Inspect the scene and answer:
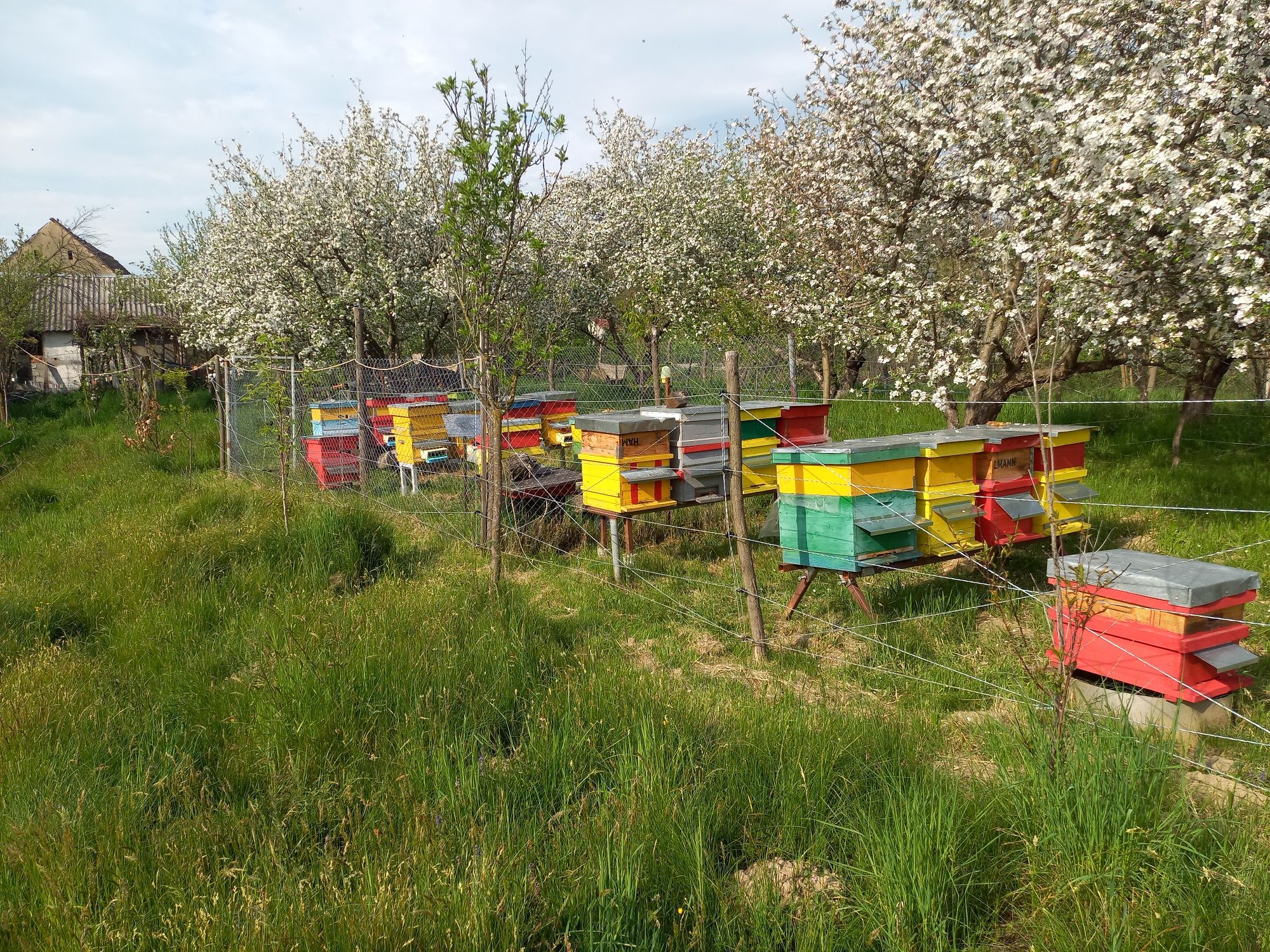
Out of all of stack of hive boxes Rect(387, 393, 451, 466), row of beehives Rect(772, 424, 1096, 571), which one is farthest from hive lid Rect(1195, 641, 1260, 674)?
stack of hive boxes Rect(387, 393, 451, 466)

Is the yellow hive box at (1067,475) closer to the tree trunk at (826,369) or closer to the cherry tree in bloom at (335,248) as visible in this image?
the tree trunk at (826,369)

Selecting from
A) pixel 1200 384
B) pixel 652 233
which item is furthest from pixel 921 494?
pixel 652 233

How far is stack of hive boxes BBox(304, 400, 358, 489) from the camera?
11.1 meters

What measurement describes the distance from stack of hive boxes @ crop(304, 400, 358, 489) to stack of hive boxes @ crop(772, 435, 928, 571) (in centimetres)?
725

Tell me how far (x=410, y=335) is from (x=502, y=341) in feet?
47.0

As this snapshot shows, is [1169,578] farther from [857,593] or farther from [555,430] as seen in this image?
[555,430]

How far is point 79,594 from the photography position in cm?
637

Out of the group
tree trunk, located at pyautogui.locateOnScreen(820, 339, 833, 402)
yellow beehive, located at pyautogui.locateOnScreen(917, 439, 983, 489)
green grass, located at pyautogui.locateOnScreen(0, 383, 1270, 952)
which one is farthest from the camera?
tree trunk, located at pyautogui.locateOnScreen(820, 339, 833, 402)

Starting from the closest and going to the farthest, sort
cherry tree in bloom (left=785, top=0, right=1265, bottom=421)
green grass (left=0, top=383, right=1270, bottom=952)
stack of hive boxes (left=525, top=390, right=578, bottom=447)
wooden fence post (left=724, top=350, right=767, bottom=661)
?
green grass (left=0, top=383, right=1270, bottom=952) → wooden fence post (left=724, top=350, right=767, bottom=661) → cherry tree in bloom (left=785, top=0, right=1265, bottom=421) → stack of hive boxes (left=525, top=390, right=578, bottom=447)

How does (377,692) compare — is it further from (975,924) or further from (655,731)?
(975,924)

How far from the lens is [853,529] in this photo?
5.30 meters

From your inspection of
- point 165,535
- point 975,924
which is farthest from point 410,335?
point 975,924

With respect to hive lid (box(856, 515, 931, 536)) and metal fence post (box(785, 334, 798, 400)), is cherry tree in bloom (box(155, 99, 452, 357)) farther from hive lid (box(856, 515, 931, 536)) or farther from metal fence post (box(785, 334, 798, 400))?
hive lid (box(856, 515, 931, 536))

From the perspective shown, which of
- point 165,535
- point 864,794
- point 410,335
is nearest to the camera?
point 864,794
